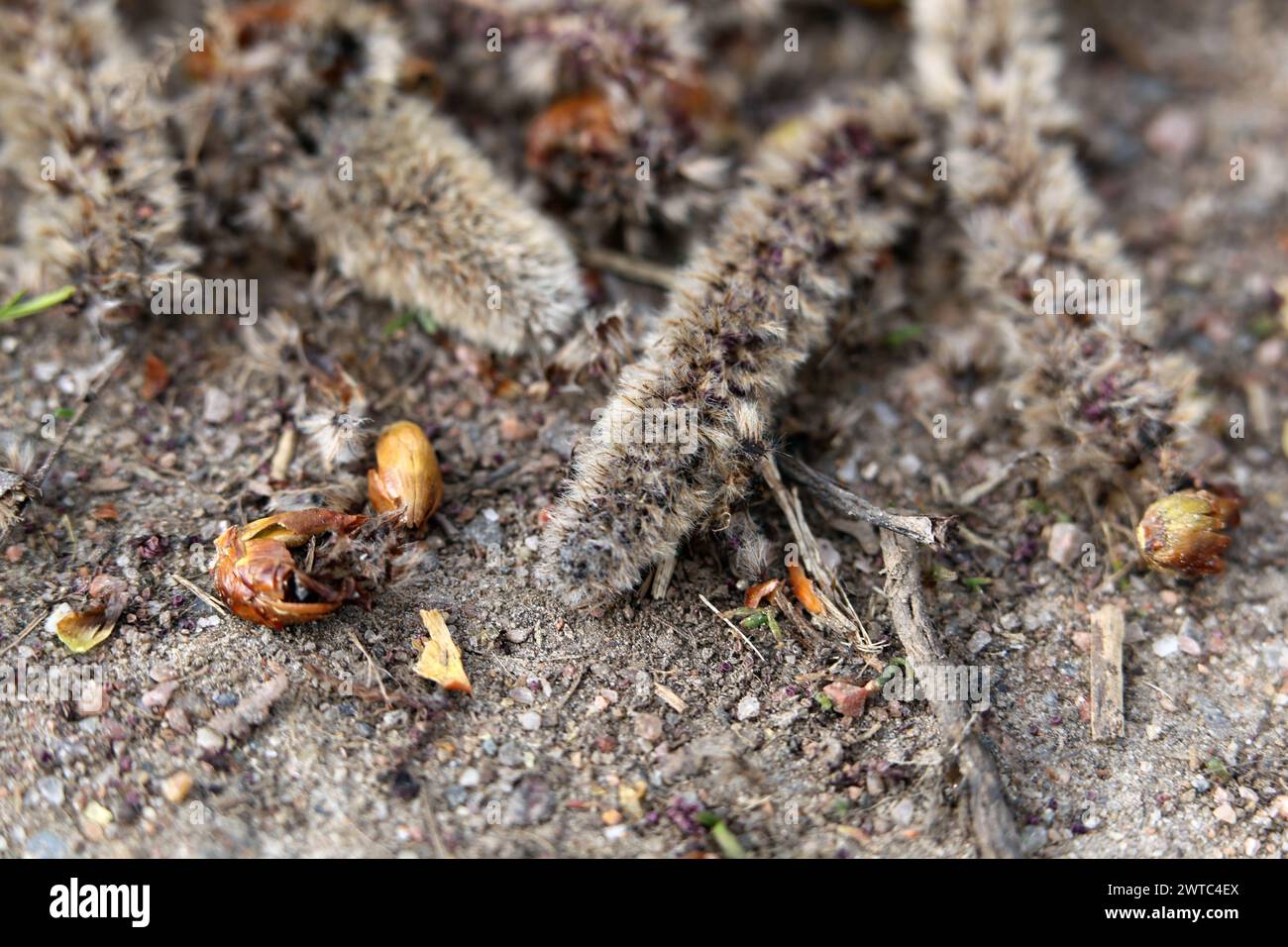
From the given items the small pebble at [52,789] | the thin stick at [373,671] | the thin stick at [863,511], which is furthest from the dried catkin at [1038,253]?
the small pebble at [52,789]

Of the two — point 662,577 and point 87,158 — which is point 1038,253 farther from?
point 87,158

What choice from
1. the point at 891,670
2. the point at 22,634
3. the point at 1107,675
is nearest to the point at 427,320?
the point at 22,634

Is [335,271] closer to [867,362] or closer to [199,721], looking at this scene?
[199,721]

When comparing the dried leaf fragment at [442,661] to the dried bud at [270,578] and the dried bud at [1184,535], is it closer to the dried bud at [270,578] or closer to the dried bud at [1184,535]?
the dried bud at [270,578]

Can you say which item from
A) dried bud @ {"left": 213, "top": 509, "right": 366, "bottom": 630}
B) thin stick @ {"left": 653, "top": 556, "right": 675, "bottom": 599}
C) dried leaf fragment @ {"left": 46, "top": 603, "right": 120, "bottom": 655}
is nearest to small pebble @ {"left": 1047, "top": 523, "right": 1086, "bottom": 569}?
thin stick @ {"left": 653, "top": 556, "right": 675, "bottom": 599}

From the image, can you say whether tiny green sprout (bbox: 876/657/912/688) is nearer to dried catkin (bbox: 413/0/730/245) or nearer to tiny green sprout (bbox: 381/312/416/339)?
dried catkin (bbox: 413/0/730/245)

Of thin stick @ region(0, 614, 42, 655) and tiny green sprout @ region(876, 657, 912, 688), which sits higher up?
thin stick @ region(0, 614, 42, 655)

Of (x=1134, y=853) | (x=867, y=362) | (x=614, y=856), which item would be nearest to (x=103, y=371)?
(x=614, y=856)
